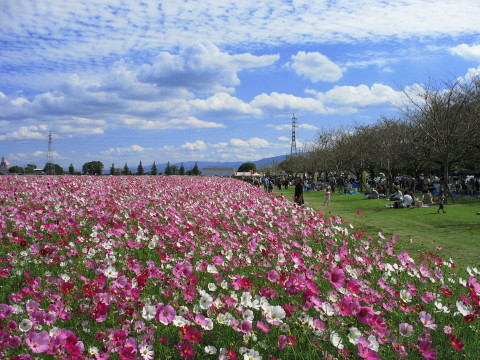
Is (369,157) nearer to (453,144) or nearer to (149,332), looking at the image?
(453,144)

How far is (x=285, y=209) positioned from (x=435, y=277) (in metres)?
5.70

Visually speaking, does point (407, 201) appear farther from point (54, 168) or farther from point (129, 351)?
point (54, 168)

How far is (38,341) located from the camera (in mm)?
2504

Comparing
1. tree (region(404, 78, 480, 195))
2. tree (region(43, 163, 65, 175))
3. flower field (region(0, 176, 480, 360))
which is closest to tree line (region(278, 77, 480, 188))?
tree (region(404, 78, 480, 195))

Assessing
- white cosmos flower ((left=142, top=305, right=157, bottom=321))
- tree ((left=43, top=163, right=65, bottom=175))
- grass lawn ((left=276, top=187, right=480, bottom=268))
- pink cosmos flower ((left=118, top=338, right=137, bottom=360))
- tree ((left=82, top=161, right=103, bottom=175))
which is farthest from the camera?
tree ((left=82, top=161, right=103, bottom=175))

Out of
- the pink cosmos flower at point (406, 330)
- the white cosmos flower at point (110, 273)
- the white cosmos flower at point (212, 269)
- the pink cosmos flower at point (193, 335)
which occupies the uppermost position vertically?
the white cosmos flower at point (212, 269)

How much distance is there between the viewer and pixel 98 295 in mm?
3369

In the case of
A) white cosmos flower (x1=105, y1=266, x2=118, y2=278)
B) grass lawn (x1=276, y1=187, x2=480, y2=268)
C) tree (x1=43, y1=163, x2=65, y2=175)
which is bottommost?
grass lawn (x1=276, y1=187, x2=480, y2=268)

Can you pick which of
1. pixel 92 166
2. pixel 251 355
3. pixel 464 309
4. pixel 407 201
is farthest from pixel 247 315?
pixel 92 166

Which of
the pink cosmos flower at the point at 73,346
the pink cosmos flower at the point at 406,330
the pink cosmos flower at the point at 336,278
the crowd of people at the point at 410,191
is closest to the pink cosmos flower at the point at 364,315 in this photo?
the pink cosmos flower at the point at 406,330

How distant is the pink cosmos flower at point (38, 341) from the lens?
246 centimetres

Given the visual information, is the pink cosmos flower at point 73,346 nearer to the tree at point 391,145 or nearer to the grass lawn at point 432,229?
the grass lawn at point 432,229

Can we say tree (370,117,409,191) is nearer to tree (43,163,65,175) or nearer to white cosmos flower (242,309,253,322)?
white cosmos flower (242,309,253,322)

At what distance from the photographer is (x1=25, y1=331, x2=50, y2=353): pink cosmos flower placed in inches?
97.0
